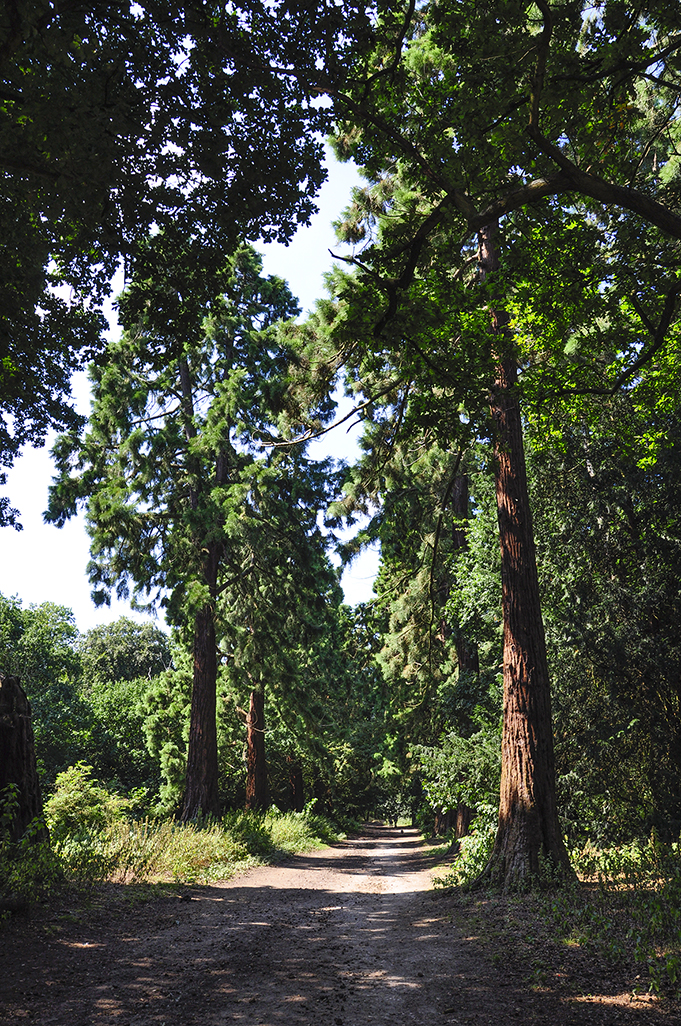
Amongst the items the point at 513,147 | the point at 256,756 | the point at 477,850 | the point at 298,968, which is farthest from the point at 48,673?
the point at 513,147

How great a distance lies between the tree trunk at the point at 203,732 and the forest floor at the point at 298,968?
7181mm

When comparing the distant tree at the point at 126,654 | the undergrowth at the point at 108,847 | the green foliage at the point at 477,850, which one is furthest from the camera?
the distant tree at the point at 126,654

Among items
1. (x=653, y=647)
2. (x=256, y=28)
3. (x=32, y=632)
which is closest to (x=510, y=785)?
(x=653, y=647)

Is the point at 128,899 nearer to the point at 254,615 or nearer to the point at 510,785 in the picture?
the point at 510,785

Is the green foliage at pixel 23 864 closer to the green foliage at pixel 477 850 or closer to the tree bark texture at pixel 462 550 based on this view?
the green foliage at pixel 477 850

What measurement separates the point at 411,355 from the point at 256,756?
17.5 m

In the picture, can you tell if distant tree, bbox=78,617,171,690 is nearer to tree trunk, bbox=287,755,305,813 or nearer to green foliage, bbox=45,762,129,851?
tree trunk, bbox=287,755,305,813

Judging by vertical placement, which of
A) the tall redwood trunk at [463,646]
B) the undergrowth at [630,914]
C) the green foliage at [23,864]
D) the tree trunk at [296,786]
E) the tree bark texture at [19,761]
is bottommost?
the tree trunk at [296,786]

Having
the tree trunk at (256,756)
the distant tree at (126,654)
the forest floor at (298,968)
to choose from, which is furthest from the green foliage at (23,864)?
the distant tree at (126,654)

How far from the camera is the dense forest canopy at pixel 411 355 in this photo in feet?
18.2

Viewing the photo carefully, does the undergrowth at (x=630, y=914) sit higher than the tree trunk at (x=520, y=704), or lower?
lower

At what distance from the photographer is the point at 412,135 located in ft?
22.8

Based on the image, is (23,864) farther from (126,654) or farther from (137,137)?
(126,654)

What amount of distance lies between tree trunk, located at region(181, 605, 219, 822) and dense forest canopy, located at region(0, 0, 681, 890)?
2.9 inches
